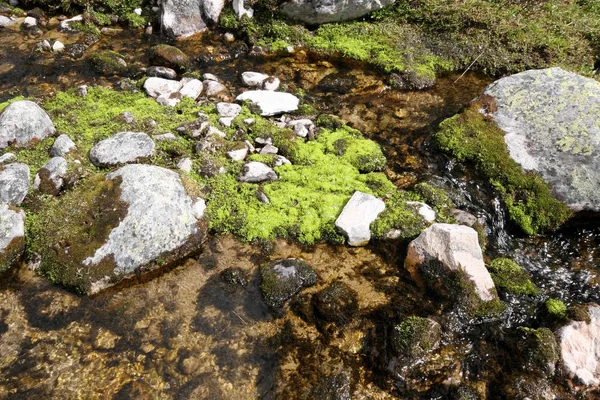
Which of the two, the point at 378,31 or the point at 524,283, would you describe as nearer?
the point at 524,283

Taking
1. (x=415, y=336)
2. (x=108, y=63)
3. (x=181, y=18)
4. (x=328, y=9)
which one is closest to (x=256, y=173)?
(x=415, y=336)

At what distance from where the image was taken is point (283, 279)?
6.82 meters

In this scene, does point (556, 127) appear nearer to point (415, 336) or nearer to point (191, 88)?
point (415, 336)

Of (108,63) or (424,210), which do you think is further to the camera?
Answer: (108,63)

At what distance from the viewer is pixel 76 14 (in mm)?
13273

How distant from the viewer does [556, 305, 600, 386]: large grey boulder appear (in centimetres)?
573

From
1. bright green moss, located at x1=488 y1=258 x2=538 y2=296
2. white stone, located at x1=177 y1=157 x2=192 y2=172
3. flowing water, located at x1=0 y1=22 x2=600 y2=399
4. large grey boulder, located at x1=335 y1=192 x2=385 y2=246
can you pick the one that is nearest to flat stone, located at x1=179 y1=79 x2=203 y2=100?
white stone, located at x1=177 y1=157 x2=192 y2=172

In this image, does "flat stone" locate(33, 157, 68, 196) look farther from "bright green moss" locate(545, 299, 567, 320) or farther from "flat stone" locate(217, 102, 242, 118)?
"bright green moss" locate(545, 299, 567, 320)

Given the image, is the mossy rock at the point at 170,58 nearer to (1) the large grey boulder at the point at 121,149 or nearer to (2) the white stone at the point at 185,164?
(1) the large grey boulder at the point at 121,149

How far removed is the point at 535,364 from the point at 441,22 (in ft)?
31.5

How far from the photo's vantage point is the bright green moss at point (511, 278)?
6.75m

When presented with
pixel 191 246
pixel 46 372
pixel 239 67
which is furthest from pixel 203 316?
pixel 239 67

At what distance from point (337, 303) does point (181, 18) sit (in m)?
9.64

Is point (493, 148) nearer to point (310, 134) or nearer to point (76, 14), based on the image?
point (310, 134)
